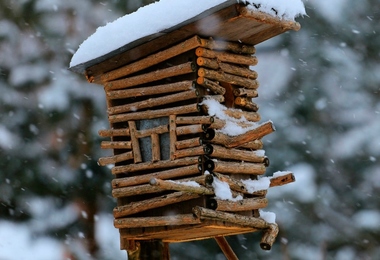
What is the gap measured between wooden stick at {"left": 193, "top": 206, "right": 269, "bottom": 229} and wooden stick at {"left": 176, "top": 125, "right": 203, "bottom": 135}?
24.9 inches

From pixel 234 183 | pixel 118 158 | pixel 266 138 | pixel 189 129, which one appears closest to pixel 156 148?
pixel 189 129

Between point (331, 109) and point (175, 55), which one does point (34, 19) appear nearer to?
point (331, 109)

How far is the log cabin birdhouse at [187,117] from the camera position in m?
6.59

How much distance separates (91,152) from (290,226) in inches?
132

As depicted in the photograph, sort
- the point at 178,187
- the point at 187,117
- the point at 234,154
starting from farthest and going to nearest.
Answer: the point at 234,154 → the point at 187,117 → the point at 178,187

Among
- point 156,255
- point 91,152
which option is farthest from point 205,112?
point 91,152

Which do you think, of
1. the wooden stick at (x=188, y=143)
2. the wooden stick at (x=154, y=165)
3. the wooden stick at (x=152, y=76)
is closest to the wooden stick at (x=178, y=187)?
the wooden stick at (x=154, y=165)

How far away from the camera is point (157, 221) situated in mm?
6719

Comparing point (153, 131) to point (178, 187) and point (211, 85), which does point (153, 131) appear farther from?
point (178, 187)

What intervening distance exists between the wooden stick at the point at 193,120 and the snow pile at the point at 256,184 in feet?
2.28

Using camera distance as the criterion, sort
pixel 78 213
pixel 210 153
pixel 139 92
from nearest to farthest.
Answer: pixel 210 153
pixel 139 92
pixel 78 213

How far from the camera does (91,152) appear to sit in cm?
1228

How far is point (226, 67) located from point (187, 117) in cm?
65

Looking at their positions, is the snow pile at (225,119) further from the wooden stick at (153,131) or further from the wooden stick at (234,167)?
the wooden stick at (153,131)
